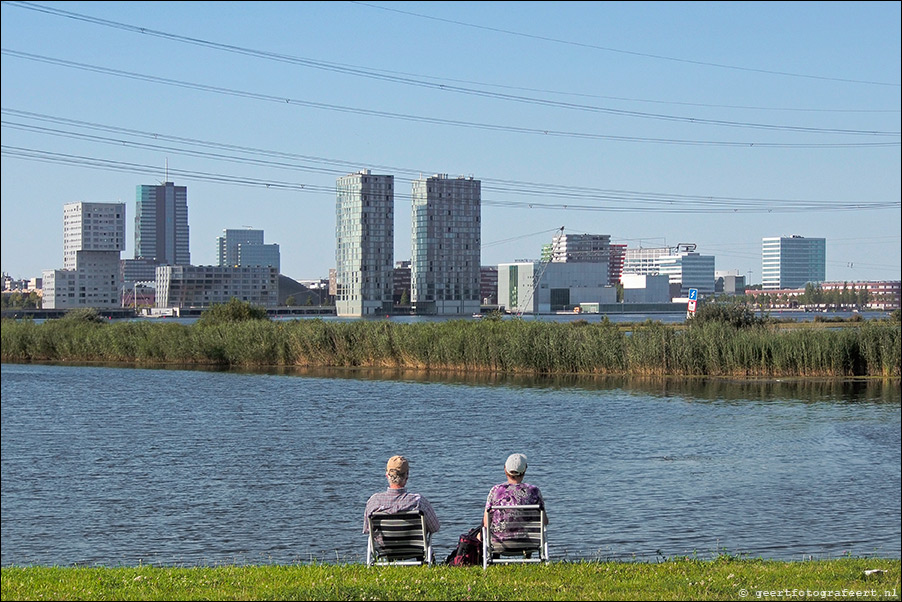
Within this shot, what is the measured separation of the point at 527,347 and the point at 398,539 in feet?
125

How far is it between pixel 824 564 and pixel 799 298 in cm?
13764

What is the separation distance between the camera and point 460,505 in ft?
58.7

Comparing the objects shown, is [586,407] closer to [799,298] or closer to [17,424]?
[17,424]

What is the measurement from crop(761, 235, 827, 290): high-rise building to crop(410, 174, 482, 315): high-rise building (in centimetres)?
4564

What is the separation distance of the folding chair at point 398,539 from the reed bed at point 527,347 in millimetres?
25498

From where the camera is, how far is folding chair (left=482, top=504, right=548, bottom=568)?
10.7 m

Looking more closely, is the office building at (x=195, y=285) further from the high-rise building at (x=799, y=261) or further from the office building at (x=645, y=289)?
the office building at (x=645, y=289)

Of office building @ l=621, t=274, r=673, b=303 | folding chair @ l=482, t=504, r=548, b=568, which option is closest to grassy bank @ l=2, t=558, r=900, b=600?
folding chair @ l=482, t=504, r=548, b=568

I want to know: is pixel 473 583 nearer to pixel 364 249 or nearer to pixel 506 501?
pixel 506 501

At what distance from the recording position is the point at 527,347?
48.4 meters

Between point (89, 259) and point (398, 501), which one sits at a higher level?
point (89, 259)

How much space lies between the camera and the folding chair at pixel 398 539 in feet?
34.6

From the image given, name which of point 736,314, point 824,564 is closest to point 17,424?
point 824,564

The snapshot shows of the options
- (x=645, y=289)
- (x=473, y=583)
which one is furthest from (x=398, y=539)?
(x=645, y=289)
